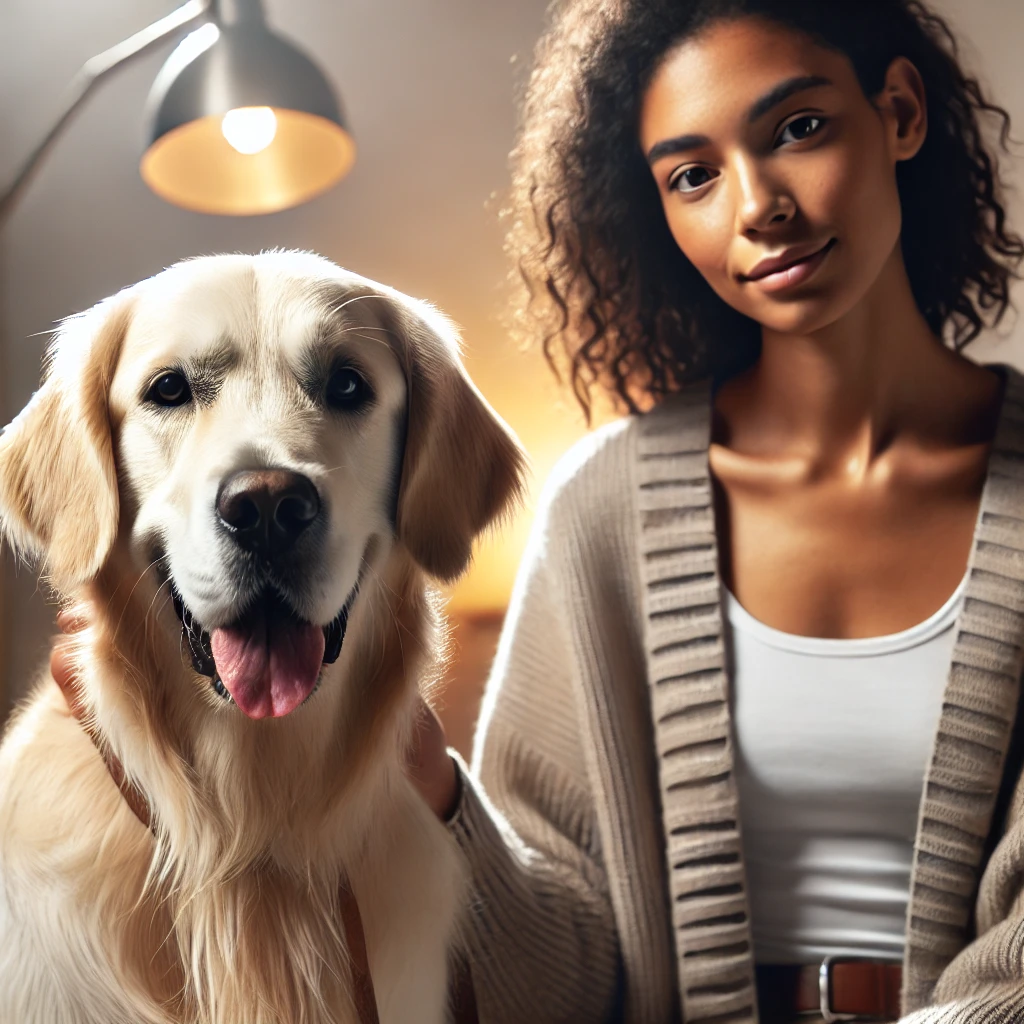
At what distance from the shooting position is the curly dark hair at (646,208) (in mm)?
1011

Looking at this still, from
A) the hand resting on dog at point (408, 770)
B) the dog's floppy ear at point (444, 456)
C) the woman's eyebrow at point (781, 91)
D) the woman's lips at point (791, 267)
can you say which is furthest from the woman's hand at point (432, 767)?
the woman's eyebrow at point (781, 91)

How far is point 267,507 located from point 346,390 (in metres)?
0.16

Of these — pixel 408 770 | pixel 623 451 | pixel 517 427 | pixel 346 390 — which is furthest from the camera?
pixel 517 427

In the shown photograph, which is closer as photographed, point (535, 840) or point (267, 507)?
point (267, 507)

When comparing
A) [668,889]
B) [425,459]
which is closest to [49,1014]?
[425,459]

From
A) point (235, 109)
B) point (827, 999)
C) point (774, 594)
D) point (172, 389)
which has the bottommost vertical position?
point (827, 999)

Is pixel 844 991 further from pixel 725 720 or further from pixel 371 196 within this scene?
pixel 371 196

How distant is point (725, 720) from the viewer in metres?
0.99

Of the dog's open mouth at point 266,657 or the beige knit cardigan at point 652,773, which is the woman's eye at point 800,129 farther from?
the dog's open mouth at point 266,657

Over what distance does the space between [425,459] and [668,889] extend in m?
0.54

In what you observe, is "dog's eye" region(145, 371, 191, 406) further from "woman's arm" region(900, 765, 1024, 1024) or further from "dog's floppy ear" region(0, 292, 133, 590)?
"woman's arm" region(900, 765, 1024, 1024)

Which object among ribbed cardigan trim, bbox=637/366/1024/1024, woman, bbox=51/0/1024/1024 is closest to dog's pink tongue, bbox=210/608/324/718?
woman, bbox=51/0/1024/1024

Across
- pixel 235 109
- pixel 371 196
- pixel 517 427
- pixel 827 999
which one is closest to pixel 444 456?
pixel 235 109

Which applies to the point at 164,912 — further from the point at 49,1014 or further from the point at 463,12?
the point at 463,12
